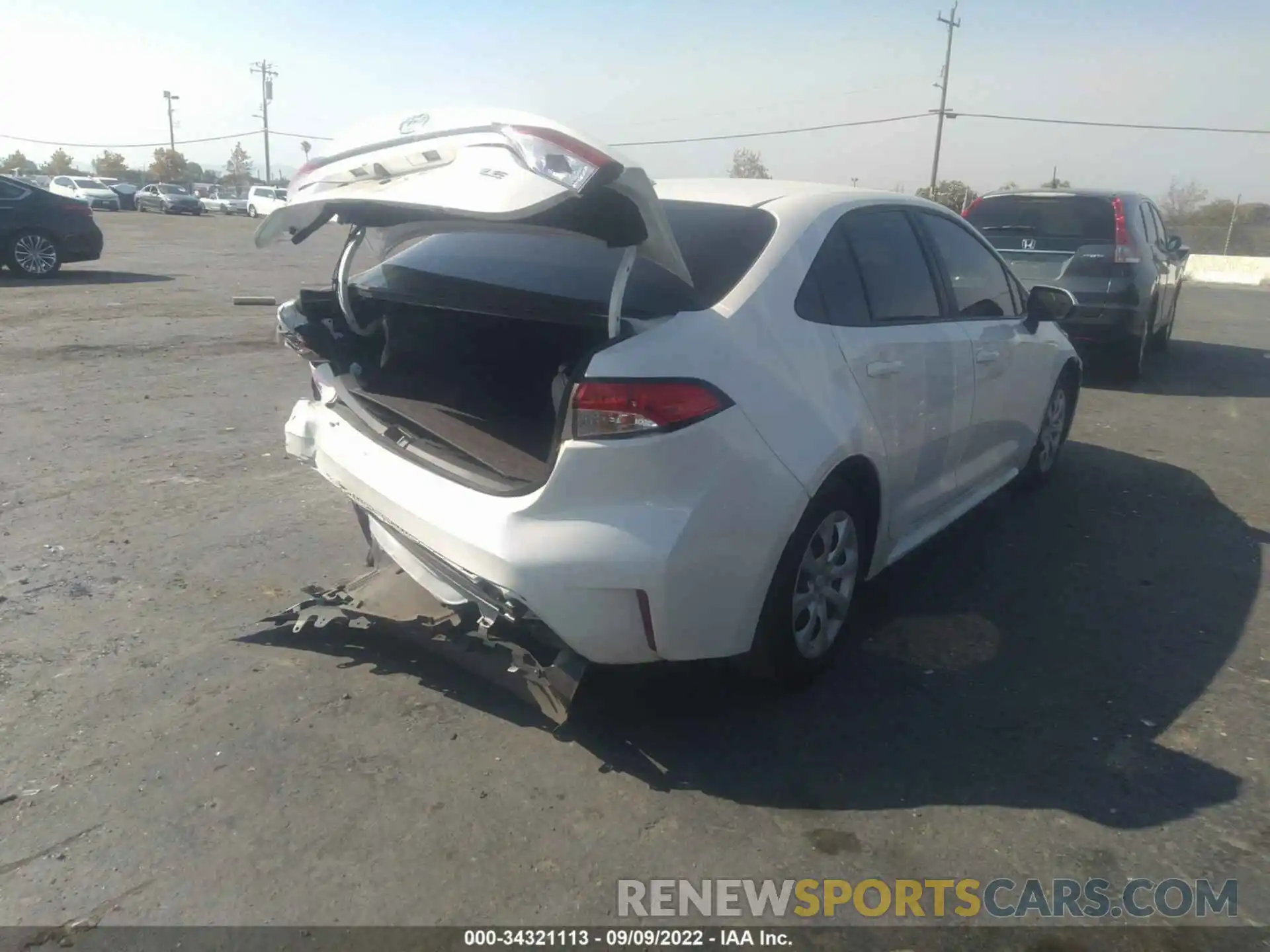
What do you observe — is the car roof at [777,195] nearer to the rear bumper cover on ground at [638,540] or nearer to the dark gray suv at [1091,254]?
the rear bumper cover on ground at [638,540]

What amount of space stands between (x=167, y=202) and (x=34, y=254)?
36.4 m

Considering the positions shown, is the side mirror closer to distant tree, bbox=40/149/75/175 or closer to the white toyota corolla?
the white toyota corolla

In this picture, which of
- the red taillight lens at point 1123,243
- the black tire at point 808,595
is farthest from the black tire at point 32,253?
the black tire at point 808,595

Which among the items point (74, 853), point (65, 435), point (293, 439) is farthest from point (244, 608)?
point (65, 435)

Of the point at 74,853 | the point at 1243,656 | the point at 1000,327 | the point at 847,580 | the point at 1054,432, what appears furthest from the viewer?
the point at 1054,432

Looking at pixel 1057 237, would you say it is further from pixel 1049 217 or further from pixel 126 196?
pixel 126 196

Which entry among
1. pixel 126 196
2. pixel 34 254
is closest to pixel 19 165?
pixel 126 196

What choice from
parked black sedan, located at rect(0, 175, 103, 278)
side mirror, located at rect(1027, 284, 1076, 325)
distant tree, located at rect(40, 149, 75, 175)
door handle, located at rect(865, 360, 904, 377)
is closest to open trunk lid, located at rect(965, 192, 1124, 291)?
side mirror, located at rect(1027, 284, 1076, 325)

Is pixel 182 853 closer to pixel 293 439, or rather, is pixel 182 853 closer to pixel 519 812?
pixel 519 812

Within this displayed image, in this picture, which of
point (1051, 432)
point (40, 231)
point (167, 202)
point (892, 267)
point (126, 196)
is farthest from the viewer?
point (126, 196)

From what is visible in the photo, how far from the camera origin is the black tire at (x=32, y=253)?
15461 mm

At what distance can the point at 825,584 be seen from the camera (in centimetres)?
349

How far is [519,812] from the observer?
2.86 m

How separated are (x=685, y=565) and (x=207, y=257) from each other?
21.2 meters
